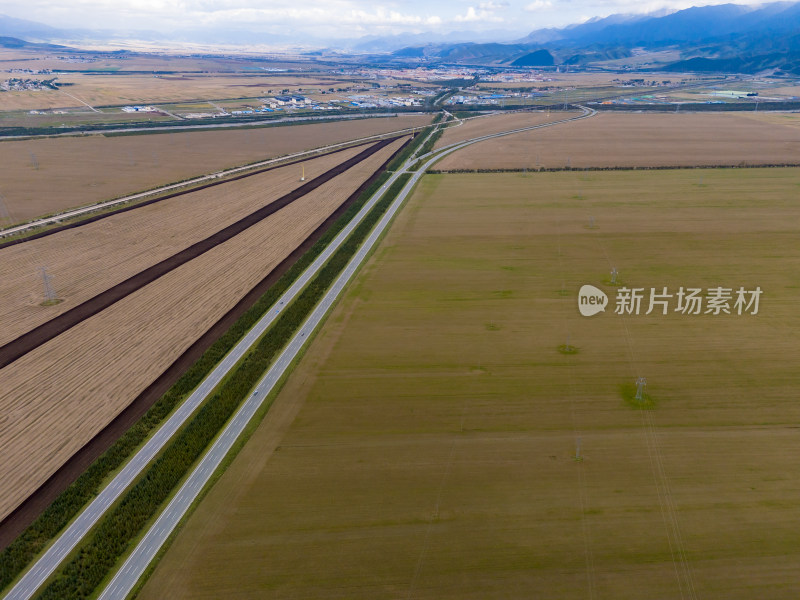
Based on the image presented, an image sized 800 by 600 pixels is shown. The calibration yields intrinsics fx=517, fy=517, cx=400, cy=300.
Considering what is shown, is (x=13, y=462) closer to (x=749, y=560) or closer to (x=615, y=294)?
(x=749, y=560)

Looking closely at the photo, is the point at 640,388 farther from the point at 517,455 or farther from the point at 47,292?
the point at 47,292

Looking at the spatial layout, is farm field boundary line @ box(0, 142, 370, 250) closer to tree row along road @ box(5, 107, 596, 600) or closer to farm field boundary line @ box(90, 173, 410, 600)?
farm field boundary line @ box(90, 173, 410, 600)

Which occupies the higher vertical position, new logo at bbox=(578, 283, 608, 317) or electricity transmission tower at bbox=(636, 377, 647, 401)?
new logo at bbox=(578, 283, 608, 317)

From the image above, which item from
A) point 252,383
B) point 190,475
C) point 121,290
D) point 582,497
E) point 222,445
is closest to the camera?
point 582,497

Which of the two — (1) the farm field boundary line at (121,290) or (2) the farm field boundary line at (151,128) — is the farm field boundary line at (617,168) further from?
(2) the farm field boundary line at (151,128)

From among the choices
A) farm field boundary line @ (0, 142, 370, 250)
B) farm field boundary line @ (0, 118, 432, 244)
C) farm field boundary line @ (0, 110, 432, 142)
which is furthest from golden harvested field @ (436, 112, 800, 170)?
farm field boundary line @ (0, 110, 432, 142)

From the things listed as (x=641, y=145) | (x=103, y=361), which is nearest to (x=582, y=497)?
(x=103, y=361)

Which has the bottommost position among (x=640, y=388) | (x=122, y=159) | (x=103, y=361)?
(x=103, y=361)
